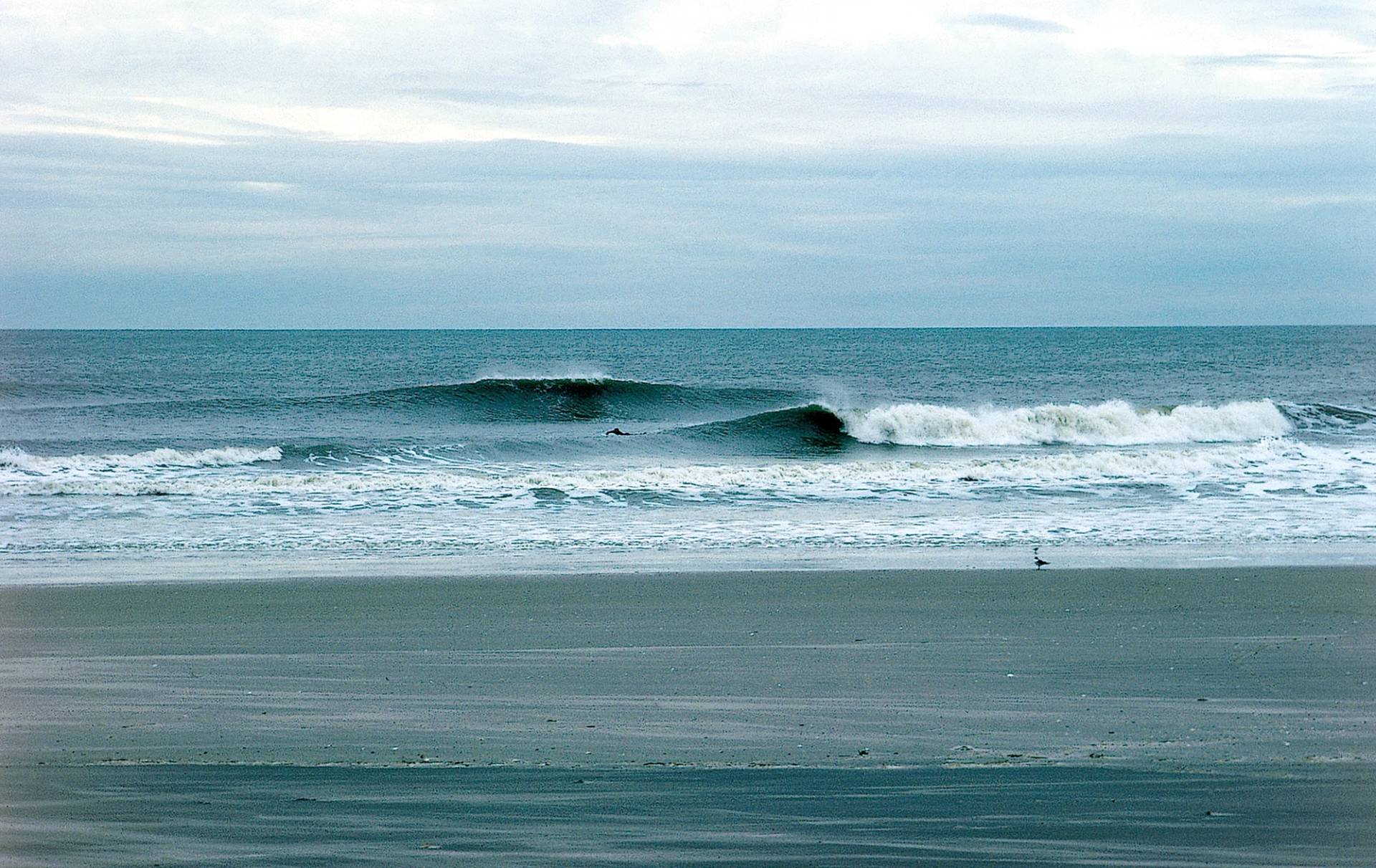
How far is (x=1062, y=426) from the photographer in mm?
27766

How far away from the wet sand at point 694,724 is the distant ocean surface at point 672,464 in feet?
8.80

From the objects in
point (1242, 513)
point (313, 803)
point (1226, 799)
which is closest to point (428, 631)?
point (313, 803)

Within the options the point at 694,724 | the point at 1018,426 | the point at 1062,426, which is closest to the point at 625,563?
the point at 694,724

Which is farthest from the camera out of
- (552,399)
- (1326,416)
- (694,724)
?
(552,399)

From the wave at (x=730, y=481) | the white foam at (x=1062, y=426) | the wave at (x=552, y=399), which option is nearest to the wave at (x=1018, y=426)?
the white foam at (x=1062, y=426)

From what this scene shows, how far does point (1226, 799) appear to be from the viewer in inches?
176

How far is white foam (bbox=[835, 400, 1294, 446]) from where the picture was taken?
27.0m

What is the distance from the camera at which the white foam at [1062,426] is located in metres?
27.0

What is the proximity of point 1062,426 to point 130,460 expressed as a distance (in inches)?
776

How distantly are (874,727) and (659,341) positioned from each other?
10578cm

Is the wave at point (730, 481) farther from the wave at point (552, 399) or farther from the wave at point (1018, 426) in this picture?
the wave at point (552, 399)

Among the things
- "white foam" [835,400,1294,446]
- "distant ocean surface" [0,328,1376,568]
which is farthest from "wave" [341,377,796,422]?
"white foam" [835,400,1294,446]

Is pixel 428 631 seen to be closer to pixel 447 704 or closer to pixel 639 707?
pixel 447 704

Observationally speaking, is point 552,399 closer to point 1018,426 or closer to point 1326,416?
point 1018,426
